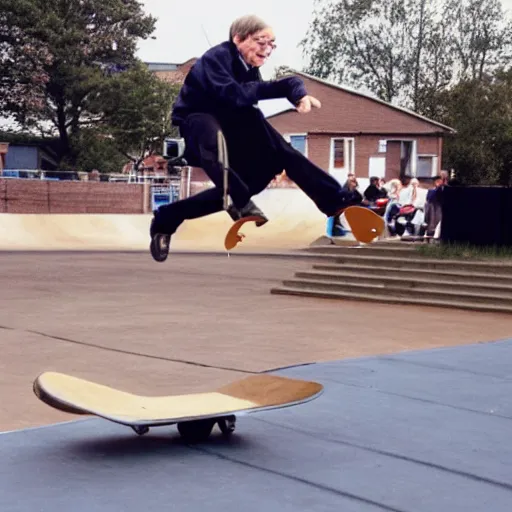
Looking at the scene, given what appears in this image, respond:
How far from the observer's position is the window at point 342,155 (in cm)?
1180

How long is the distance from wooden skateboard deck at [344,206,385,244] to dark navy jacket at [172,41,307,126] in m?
0.77

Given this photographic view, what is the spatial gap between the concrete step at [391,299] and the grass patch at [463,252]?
130cm

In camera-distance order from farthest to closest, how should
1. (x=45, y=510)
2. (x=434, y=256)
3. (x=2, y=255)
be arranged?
(x=2, y=255) < (x=434, y=256) < (x=45, y=510)

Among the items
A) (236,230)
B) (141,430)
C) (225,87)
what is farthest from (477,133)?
(225,87)

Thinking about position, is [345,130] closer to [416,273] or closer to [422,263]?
[416,273]

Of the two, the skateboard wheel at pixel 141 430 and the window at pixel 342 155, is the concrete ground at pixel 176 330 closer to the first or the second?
the skateboard wheel at pixel 141 430

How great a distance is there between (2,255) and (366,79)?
12.5 metres

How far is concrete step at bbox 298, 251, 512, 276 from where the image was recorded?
1866 cm

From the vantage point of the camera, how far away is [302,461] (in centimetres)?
751

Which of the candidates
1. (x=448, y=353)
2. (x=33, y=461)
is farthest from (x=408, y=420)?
(x=448, y=353)

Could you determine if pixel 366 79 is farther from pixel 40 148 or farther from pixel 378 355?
pixel 40 148

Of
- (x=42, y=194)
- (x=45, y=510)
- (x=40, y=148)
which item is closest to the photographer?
(x=45, y=510)

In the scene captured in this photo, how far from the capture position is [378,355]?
12539 millimetres

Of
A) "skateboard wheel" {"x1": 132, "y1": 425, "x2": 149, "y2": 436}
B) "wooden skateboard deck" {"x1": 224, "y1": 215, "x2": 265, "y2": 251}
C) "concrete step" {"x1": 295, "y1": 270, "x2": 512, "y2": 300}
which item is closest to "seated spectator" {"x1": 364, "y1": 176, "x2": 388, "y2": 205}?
"wooden skateboard deck" {"x1": 224, "y1": 215, "x2": 265, "y2": 251}
